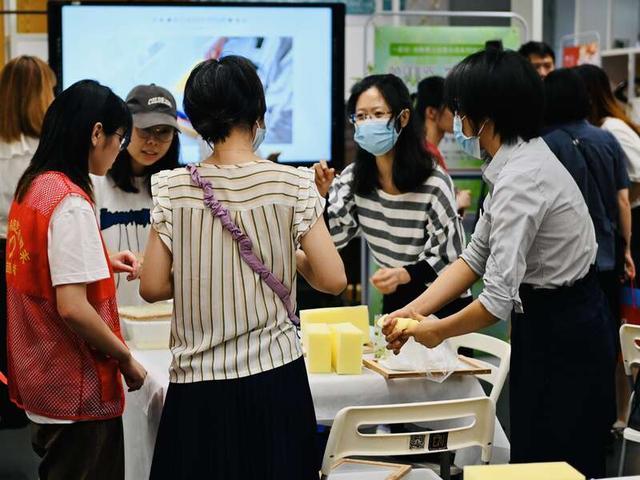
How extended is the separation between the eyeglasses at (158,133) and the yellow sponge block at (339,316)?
0.74 meters

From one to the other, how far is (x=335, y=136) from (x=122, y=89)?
1125 mm

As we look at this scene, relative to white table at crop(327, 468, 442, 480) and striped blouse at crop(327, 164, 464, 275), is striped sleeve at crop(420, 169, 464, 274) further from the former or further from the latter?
white table at crop(327, 468, 442, 480)

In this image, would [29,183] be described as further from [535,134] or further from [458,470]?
[458,470]

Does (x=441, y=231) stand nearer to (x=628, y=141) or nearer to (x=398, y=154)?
(x=398, y=154)

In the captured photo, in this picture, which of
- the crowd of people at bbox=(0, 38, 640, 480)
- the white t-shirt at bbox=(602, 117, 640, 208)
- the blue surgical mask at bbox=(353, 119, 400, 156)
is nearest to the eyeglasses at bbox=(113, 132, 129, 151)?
the crowd of people at bbox=(0, 38, 640, 480)

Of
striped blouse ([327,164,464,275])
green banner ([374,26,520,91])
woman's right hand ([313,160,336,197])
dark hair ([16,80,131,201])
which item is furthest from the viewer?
green banner ([374,26,520,91])

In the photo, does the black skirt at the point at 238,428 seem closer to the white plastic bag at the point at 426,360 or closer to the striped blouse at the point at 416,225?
the white plastic bag at the point at 426,360

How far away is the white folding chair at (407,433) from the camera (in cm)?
229

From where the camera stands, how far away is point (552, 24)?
1145cm

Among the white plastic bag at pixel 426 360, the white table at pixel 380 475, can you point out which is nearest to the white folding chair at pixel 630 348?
the white plastic bag at pixel 426 360

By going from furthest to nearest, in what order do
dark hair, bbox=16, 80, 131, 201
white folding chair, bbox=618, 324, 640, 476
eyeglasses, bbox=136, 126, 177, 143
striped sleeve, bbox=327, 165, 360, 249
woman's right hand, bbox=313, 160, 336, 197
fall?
striped sleeve, bbox=327, 165, 360, 249
eyeglasses, bbox=136, 126, 177, 143
white folding chair, bbox=618, 324, 640, 476
woman's right hand, bbox=313, 160, 336, 197
dark hair, bbox=16, 80, 131, 201

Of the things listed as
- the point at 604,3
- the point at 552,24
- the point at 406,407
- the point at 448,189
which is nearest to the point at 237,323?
the point at 406,407

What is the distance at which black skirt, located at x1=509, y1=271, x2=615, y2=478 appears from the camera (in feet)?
7.40

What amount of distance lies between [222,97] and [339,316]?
1.18 m
